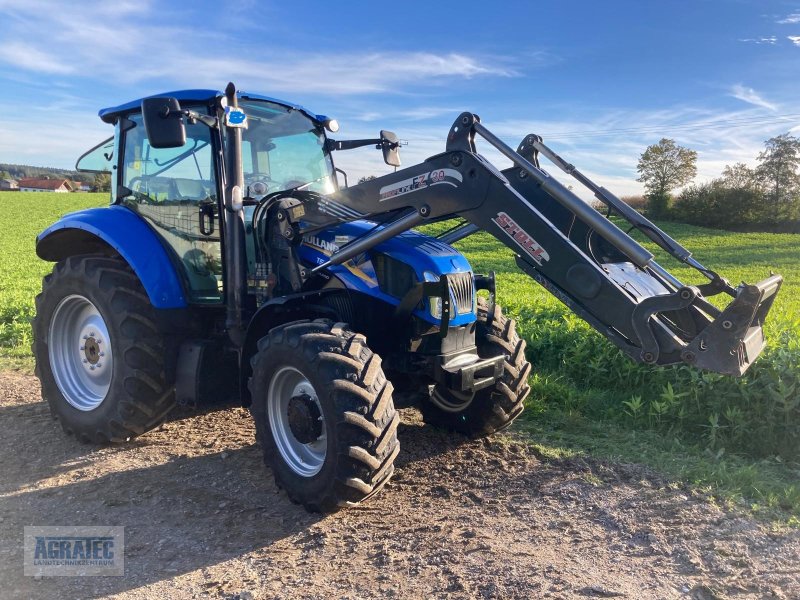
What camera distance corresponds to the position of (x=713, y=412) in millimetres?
4902

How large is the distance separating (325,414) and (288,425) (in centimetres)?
53

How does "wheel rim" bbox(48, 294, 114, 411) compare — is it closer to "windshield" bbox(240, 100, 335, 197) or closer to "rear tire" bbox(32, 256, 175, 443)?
"rear tire" bbox(32, 256, 175, 443)

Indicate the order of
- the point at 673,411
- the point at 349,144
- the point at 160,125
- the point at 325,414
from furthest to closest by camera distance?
the point at 349,144, the point at 673,411, the point at 160,125, the point at 325,414

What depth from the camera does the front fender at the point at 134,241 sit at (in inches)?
175

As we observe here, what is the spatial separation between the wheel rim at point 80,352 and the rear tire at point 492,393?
2579 millimetres

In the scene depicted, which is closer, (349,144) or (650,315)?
(650,315)

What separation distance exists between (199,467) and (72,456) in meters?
1.04

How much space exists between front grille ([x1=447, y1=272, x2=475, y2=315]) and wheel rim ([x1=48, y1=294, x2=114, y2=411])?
2.77m

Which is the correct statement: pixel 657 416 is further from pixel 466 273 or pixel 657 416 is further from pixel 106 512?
pixel 106 512

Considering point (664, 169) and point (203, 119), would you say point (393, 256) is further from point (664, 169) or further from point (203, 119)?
point (664, 169)

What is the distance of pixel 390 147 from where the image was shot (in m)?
5.30

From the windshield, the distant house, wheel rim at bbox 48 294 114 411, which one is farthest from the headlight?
the distant house

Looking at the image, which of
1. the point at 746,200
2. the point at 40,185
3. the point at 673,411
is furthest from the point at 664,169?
the point at 40,185

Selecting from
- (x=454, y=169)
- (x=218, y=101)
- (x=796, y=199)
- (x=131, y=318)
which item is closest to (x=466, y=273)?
(x=454, y=169)
